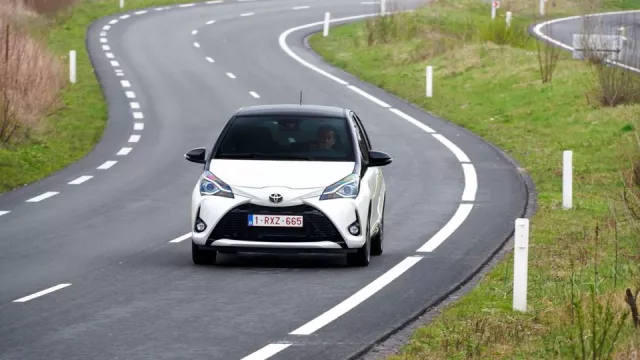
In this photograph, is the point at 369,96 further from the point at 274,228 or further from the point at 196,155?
the point at 274,228

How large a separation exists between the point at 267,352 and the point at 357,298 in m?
2.86

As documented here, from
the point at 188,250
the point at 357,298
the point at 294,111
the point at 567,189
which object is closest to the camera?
the point at 357,298

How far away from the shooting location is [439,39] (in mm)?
46406

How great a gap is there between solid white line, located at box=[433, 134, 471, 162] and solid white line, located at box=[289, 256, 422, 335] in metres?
11.7

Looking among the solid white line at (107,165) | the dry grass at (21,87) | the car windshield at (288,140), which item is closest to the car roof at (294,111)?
the car windshield at (288,140)

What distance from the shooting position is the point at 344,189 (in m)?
15.5

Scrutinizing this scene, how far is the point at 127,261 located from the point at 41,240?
215cm

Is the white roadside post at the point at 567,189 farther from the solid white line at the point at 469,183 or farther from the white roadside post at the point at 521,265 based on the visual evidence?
the white roadside post at the point at 521,265

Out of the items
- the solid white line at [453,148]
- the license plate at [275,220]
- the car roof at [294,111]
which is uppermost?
the car roof at [294,111]

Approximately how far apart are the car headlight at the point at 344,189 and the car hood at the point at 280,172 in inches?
2.0

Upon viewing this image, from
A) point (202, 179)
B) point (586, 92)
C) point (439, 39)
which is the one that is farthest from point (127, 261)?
point (439, 39)

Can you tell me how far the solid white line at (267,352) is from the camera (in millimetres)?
10555

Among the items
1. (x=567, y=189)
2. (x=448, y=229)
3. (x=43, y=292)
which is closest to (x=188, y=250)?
(x=43, y=292)

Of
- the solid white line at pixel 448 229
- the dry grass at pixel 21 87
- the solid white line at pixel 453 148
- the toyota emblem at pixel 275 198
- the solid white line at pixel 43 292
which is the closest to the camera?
the solid white line at pixel 43 292
